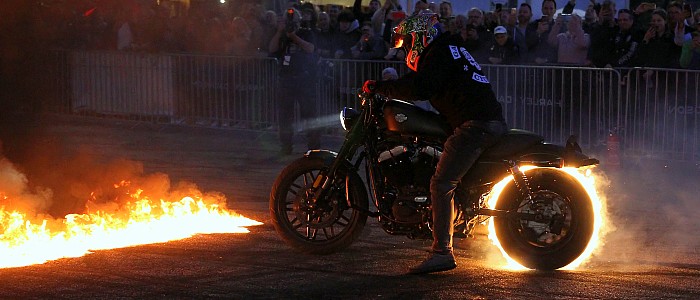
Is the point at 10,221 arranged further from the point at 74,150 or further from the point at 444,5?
the point at 444,5

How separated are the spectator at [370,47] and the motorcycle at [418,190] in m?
8.09

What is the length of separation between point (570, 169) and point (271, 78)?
9726 millimetres

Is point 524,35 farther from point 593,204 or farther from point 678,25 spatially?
point 593,204

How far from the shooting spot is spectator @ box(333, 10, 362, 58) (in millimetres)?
16797

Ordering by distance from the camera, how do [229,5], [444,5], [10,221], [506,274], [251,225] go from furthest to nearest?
1. [229,5]
2. [444,5]
3. [251,225]
4. [10,221]
5. [506,274]

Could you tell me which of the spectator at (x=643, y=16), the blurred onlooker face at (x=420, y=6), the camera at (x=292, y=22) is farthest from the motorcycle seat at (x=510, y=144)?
the blurred onlooker face at (x=420, y=6)

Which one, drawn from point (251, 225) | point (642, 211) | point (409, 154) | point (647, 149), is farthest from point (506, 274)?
point (647, 149)

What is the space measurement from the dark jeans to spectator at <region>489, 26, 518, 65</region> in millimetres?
7633

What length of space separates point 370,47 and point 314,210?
845cm

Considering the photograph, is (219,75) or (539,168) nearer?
(539,168)

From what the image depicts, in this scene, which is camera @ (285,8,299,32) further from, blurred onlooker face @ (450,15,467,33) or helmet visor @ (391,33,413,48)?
helmet visor @ (391,33,413,48)

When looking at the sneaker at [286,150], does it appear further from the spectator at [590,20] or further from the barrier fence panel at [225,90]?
the spectator at [590,20]

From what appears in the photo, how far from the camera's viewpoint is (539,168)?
291 inches

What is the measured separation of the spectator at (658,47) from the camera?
44.3ft
